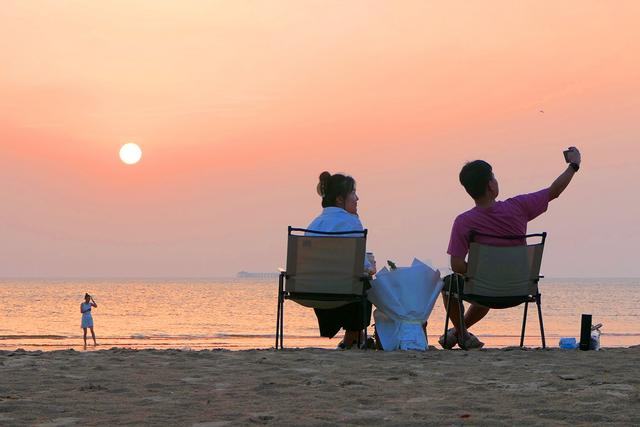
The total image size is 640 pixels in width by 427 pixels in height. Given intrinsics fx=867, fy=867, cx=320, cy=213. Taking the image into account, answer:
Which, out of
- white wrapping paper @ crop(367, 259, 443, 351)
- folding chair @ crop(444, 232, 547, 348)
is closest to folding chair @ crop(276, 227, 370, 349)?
white wrapping paper @ crop(367, 259, 443, 351)

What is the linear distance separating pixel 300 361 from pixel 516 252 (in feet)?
6.55

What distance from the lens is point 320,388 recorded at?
4.27 m

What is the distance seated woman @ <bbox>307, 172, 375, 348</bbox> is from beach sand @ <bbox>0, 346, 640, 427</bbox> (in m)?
0.77

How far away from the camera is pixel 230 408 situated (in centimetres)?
369

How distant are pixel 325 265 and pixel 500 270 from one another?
1305 mm

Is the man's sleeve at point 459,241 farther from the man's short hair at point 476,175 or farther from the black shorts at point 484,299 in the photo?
the man's short hair at point 476,175

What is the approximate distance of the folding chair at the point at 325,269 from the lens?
650 cm

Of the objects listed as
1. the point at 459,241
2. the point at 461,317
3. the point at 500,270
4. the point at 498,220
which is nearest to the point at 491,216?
the point at 498,220

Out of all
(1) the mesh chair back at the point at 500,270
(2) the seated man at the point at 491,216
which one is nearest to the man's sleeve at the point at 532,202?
(2) the seated man at the point at 491,216

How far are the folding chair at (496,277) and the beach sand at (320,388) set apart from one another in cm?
55

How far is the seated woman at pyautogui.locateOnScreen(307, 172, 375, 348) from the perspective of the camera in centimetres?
675

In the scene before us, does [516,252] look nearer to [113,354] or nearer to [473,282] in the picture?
[473,282]

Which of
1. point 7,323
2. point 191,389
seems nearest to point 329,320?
point 191,389

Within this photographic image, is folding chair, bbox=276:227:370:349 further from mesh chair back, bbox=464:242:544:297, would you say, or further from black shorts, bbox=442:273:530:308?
mesh chair back, bbox=464:242:544:297
